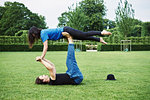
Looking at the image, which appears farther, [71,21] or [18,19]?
[18,19]

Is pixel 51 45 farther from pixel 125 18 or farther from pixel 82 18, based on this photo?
pixel 125 18

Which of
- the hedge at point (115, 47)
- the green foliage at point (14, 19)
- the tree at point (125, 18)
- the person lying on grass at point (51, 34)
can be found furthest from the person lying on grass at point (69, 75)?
the green foliage at point (14, 19)

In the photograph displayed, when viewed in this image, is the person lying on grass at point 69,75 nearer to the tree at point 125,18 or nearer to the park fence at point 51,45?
the park fence at point 51,45

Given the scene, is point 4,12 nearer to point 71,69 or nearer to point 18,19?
point 18,19

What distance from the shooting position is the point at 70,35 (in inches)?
216

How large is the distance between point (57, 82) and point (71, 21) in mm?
31953

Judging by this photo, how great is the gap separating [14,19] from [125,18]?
27.2 metres

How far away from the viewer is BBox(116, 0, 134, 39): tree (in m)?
36.3

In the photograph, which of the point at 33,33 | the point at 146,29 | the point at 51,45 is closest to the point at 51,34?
the point at 33,33

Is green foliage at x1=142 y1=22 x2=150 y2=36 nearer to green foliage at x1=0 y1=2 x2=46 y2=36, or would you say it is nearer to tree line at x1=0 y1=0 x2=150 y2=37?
tree line at x1=0 y1=0 x2=150 y2=37

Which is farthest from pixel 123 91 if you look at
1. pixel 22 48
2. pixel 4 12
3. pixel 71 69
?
pixel 4 12

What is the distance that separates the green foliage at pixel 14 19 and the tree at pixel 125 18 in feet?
76.6

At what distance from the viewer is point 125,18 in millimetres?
36375

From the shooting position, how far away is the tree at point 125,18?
3634 cm
